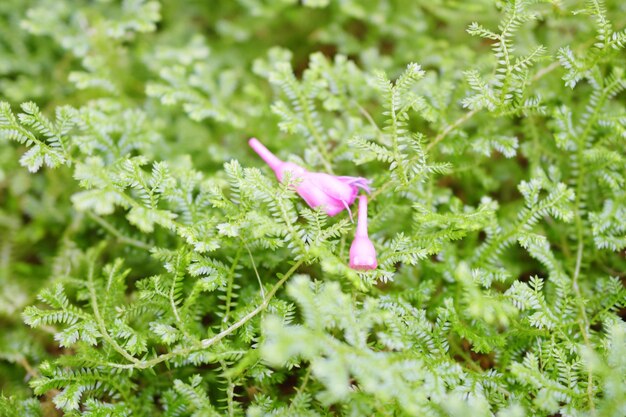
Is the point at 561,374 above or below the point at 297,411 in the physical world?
above

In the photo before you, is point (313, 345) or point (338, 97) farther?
point (338, 97)

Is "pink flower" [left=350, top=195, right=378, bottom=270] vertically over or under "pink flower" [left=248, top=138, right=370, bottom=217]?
under

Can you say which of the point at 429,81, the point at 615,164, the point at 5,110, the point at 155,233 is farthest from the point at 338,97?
the point at 5,110

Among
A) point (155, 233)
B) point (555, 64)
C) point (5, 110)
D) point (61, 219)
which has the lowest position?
point (61, 219)

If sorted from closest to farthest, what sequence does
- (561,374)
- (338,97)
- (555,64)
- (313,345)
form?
(313,345) → (561,374) → (555,64) → (338,97)

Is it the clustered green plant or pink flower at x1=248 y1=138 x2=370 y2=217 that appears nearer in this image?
the clustered green plant

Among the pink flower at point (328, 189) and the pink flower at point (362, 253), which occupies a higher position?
the pink flower at point (328, 189)

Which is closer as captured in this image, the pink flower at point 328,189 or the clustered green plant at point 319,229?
the clustered green plant at point 319,229

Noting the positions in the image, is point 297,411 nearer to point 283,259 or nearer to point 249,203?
point 283,259
